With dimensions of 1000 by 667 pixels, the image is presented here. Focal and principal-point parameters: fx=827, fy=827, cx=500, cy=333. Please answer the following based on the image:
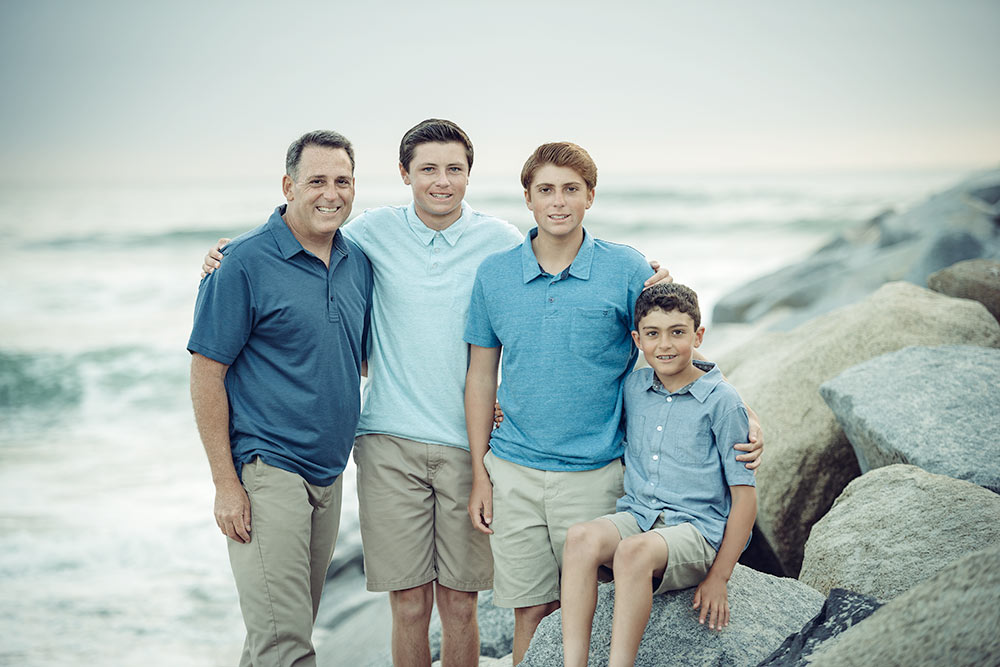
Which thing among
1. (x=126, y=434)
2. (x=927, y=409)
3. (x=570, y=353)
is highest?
(x=570, y=353)

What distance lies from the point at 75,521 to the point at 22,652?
97.1 inches

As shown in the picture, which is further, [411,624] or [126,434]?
[126,434]

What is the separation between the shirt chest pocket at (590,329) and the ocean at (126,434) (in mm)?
2511

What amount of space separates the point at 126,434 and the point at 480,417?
939 centimetres

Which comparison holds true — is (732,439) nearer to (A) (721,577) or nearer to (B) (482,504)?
(A) (721,577)

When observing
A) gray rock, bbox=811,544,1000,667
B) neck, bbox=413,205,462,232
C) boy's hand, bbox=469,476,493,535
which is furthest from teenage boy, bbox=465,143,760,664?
gray rock, bbox=811,544,1000,667

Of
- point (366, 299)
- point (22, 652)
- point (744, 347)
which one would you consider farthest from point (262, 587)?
point (744, 347)

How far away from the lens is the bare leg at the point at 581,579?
264 centimetres

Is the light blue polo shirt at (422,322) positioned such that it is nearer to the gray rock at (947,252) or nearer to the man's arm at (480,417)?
the man's arm at (480,417)

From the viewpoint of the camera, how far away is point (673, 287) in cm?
298

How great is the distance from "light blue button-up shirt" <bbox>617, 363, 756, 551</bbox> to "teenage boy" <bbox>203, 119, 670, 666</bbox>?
845 millimetres

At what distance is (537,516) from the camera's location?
3143 mm

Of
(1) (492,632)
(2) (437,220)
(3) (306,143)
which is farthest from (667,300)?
(1) (492,632)

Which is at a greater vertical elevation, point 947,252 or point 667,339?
point 667,339
